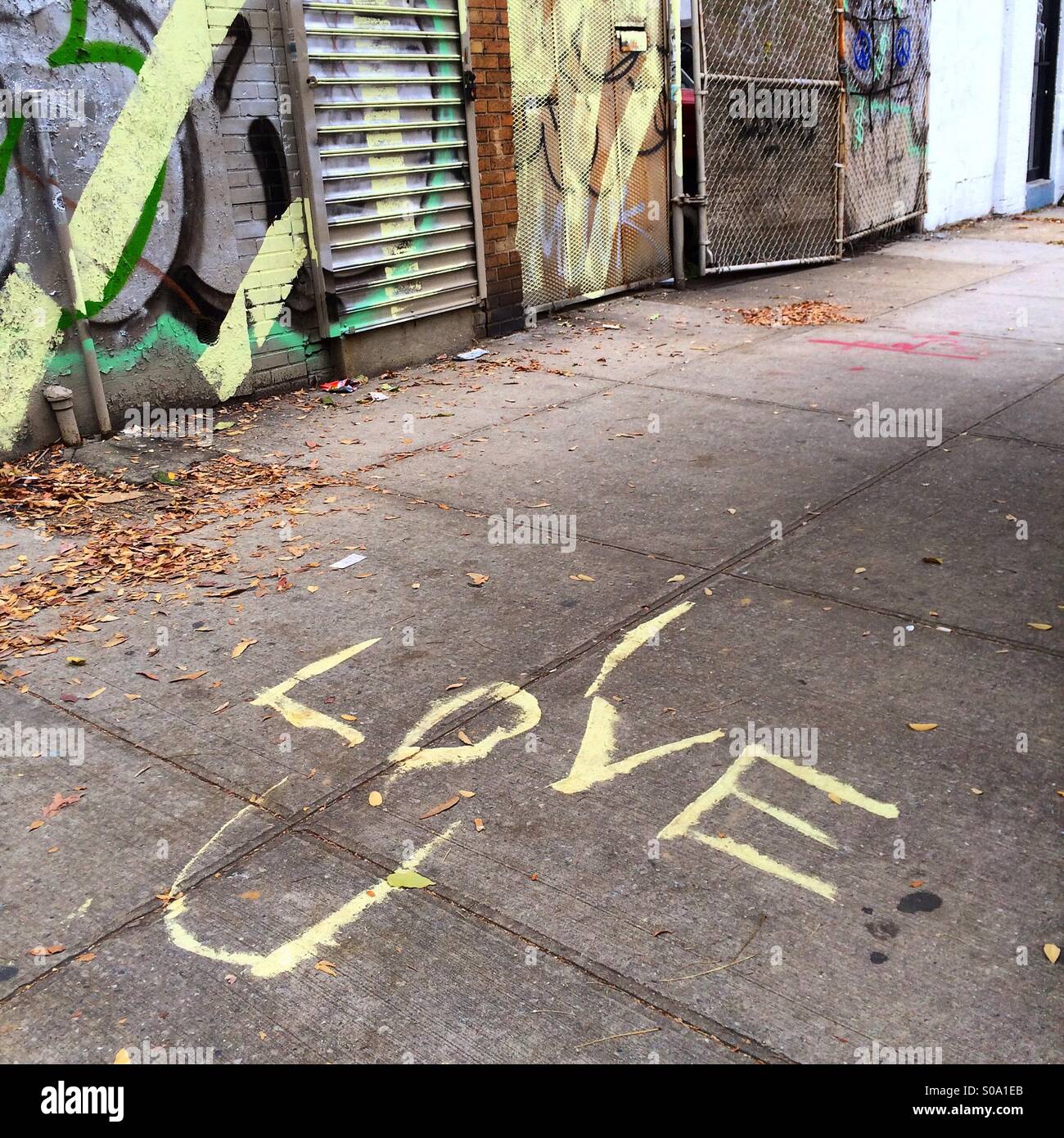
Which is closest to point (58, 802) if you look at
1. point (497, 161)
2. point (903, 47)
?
point (497, 161)

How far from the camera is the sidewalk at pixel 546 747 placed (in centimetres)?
260

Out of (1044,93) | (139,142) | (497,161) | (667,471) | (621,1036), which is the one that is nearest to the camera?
(621,1036)

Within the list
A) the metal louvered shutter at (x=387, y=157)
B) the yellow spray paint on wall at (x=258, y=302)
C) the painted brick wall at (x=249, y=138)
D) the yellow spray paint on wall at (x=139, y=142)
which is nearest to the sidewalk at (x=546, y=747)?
the yellow spray paint on wall at (x=258, y=302)

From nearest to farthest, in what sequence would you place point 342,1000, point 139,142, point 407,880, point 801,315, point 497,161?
point 342,1000 → point 407,880 → point 139,142 → point 497,161 → point 801,315

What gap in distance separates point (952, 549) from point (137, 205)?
482 centimetres

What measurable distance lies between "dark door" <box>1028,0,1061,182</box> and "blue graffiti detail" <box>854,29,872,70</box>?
17.9ft

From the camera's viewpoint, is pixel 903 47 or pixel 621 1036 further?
pixel 903 47

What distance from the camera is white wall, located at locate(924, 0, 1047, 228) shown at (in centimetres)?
1388

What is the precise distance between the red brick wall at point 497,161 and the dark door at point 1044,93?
10.8 m

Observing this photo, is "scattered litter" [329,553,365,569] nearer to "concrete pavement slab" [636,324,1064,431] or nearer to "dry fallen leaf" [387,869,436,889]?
"dry fallen leaf" [387,869,436,889]

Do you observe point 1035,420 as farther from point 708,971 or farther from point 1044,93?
point 1044,93

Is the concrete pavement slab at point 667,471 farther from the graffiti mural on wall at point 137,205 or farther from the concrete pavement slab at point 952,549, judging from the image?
the graffiti mural on wall at point 137,205

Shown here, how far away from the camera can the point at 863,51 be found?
39.7ft

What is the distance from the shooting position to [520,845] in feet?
10.3
